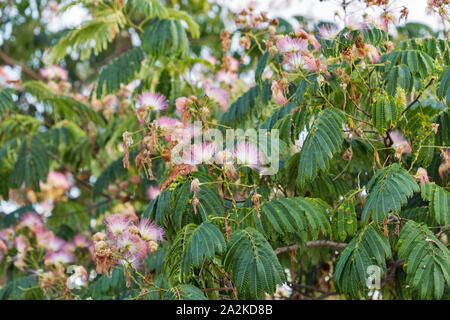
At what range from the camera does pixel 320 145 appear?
110 inches

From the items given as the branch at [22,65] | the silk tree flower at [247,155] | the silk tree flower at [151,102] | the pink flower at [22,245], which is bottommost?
the pink flower at [22,245]

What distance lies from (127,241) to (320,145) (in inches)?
37.4

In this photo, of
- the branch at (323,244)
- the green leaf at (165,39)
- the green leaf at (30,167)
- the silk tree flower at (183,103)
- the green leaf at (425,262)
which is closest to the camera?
the green leaf at (425,262)

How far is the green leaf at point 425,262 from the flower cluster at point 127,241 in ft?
3.42

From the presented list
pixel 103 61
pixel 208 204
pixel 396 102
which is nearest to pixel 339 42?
pixel 396 102

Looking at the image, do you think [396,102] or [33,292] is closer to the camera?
[396,102]

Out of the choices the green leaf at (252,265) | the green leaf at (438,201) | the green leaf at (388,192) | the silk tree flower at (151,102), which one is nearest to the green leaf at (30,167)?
the silk tree flower at (151,102)

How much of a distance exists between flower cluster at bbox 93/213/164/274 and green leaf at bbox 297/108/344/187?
693 millimetres

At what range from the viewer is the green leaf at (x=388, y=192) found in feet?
8.27

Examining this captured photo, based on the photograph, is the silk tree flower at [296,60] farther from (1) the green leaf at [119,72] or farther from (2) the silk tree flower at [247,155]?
(1) the green leaf at [119,72]

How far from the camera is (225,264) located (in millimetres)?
2559

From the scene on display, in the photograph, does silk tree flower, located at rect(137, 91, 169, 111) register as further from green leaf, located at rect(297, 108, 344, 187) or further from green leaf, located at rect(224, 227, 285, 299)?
green leaf, located at rect(224, 227, 285, 299)

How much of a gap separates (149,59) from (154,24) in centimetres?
28

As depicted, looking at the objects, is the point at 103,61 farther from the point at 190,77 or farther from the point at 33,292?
the point at 33,292
